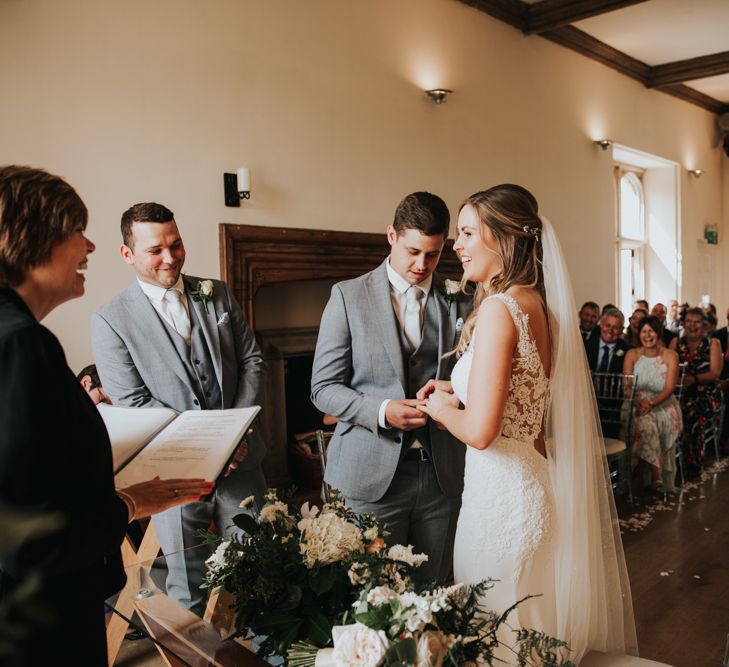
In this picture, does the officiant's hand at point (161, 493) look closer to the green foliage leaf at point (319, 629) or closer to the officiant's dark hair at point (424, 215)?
the green foliage leaf at point (319, 629)

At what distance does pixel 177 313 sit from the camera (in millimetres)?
2652

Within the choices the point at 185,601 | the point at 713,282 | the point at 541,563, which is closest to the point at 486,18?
the point at 541,563

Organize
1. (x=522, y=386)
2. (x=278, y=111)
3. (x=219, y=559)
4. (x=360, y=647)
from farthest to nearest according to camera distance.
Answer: (x=278, y=111) < (x=522, y=386) < (x=219, y=559) < (x=360, y=647)

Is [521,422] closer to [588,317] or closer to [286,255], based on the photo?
[286,255]

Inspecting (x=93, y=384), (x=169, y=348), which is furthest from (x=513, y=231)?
(x=93, y=384)

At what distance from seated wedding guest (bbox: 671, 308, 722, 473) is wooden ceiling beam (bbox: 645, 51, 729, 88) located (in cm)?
437

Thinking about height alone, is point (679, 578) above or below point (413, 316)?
below

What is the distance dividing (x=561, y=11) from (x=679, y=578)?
571 centimetres

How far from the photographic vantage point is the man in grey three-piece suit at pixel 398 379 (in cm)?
241

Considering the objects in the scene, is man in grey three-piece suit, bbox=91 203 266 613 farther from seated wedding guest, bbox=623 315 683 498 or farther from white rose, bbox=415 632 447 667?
seated wedding guest, bbox=623 315 683 498

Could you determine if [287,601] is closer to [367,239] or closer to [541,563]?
[541,563]

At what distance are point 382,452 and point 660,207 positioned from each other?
10.4 meters

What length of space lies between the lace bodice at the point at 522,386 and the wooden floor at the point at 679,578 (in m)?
1.88

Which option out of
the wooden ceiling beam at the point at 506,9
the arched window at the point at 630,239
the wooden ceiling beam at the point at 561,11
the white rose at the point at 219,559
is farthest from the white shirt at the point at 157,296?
the arched window at the point at 630,239
